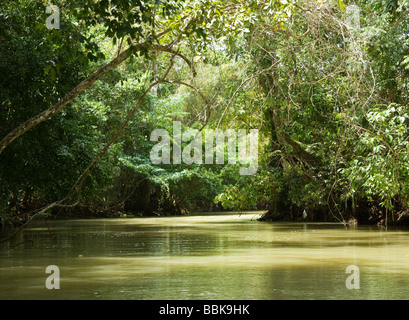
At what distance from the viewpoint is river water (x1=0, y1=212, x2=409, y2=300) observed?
5133 millimetres

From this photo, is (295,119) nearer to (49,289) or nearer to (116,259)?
(116,259)

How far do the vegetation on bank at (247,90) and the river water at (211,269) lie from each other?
955 millimetres

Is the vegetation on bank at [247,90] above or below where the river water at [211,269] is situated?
above

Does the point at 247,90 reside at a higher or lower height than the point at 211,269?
higher

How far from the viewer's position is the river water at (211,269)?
16.8ft

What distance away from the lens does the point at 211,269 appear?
677 cm

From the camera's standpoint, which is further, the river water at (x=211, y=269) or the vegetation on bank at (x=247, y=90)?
the vegetation on bank at (x=247, y=90)

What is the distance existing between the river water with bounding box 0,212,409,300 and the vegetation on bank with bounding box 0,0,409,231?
3.13ft

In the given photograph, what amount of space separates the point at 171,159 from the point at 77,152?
533 inches

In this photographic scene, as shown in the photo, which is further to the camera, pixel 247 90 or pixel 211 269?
pixel 247 90

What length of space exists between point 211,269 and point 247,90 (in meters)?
7.01

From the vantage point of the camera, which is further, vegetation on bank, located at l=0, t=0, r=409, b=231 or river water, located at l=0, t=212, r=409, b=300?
vegetation on bank, located at l=0, t=0, r=409, b=231

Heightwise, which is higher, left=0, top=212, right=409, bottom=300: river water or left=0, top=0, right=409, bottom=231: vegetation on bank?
left=0, top=0, right=409, bottom=231: vegetation on bank

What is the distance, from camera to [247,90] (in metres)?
13.2
